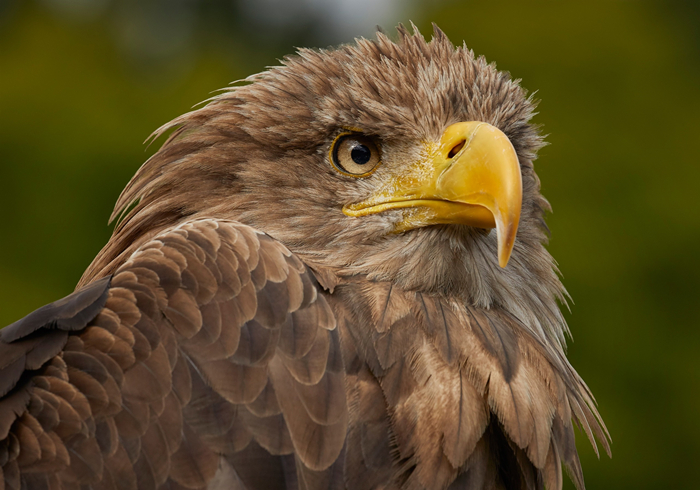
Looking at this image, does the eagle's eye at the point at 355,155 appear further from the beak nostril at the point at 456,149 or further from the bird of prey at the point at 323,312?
the beak nostril at the point at 456,149

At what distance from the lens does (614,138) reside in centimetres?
702

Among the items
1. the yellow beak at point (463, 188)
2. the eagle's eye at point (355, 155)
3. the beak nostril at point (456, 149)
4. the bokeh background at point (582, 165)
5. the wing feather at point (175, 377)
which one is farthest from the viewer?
the bokeh background at point (582, 165)

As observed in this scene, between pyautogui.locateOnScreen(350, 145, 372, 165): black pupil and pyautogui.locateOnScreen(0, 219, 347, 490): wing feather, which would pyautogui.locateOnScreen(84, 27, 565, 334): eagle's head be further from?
pyautogui.locateOnScreen(0, 219, 347, 490): wing feather

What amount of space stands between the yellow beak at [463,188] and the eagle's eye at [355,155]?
3.7 inches

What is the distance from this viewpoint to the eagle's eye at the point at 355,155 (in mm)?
2307

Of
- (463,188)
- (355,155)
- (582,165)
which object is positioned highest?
(355,155)

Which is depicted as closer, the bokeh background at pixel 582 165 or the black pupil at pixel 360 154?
the black pupil at pixel 360 154

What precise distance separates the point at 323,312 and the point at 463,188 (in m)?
0.51

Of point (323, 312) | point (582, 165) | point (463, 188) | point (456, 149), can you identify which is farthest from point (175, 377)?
point (582, 165)

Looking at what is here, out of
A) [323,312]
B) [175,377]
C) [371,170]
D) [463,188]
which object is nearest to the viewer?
[175,377]

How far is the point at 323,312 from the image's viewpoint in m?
1.85

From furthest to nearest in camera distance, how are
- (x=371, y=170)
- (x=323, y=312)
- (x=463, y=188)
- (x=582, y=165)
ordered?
(x=582, y=165) < (x=371, y=170) < (x=463, y=188) < (x=323, y=312)

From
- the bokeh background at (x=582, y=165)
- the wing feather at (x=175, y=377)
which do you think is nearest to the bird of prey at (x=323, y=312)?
the wing feather at (x=175, y=377)

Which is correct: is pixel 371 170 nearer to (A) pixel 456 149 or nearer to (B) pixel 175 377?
(A) pixel 456 149
